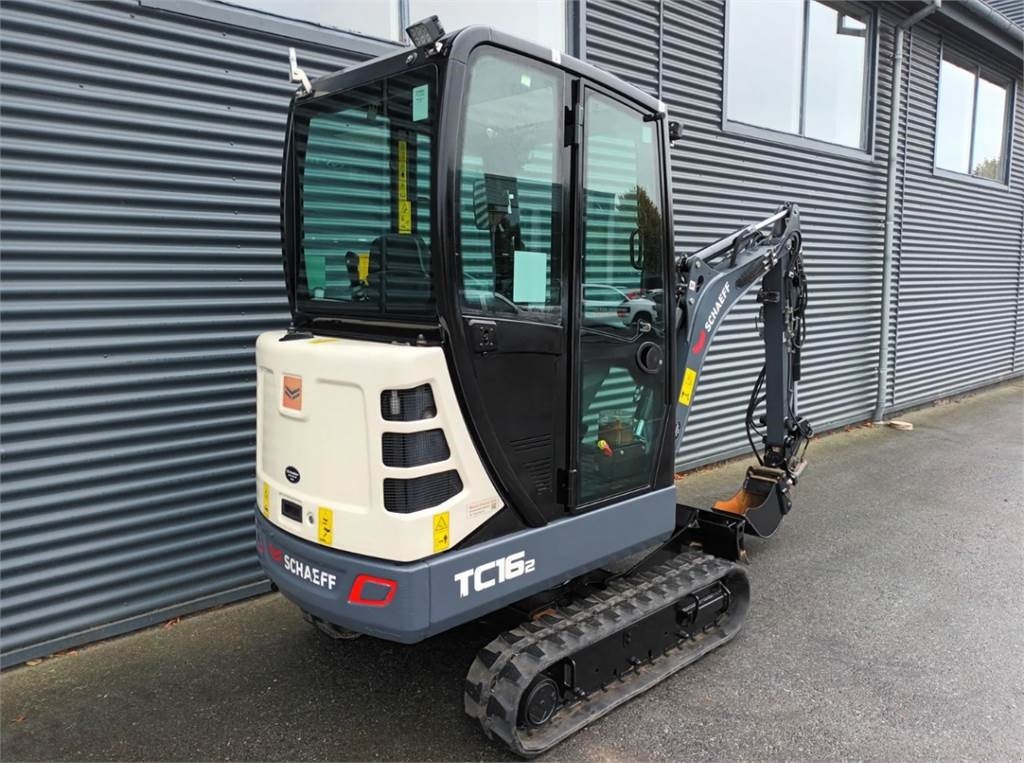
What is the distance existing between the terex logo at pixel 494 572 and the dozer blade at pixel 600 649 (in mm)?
310

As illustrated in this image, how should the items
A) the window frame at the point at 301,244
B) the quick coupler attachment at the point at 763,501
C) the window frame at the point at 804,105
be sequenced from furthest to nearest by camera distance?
the window frame at the point at 804,105 < the quick coupler attachment at the point at 763,501 < the window frame at the point at 301,244

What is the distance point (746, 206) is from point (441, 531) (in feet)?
19.0

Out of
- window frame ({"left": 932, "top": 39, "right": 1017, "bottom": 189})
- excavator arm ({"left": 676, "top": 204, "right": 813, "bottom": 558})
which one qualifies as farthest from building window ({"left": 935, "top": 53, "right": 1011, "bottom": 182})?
excavator arm ({"left": 676, "top": 204, "right": 813, "bottom": 558})

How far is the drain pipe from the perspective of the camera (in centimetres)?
888

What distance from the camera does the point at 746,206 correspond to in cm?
730

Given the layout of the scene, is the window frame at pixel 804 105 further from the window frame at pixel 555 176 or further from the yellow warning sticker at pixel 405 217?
the yellow warning sticker at pixel 405 217

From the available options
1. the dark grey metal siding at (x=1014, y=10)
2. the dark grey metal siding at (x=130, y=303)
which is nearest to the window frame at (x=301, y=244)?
the dark grey metal siding at (x=130, y=303)

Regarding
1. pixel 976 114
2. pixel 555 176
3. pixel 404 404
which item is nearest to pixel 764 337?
pixel 555 176

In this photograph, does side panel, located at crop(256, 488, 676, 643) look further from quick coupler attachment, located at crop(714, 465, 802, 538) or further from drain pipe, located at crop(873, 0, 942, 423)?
drain pipe, located at crop(873, 0, 942, 423)

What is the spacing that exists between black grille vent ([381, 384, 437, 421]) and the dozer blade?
1049 millimetres

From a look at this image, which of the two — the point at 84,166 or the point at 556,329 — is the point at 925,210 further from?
the point at 84,166

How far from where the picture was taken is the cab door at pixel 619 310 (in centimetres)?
304

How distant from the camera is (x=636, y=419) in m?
3.40

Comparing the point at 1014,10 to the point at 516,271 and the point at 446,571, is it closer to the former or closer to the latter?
the point at 516,271
